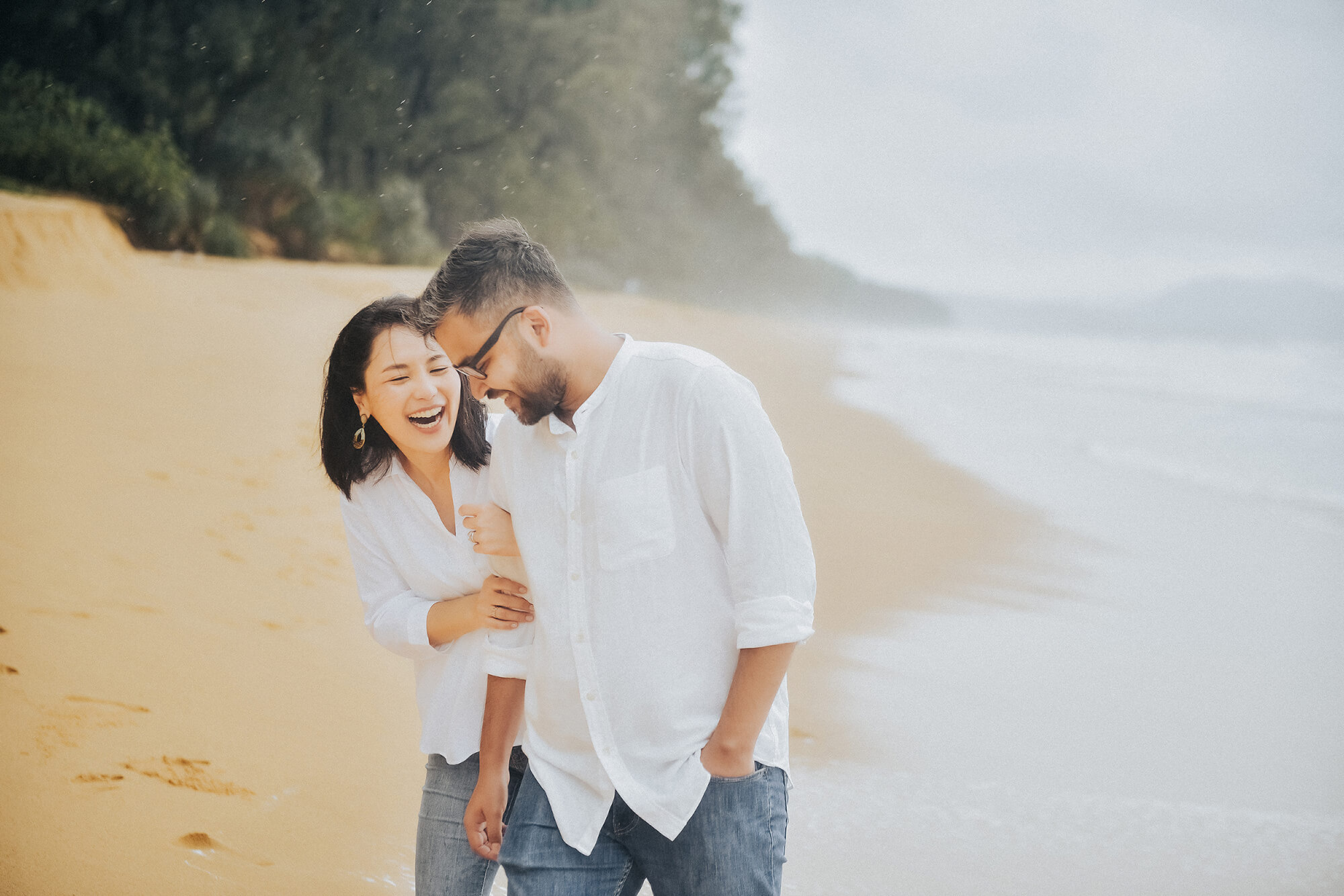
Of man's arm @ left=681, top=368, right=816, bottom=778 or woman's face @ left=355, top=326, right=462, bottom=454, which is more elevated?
woman's face @ left=355, top=326, right=462, bottom=454

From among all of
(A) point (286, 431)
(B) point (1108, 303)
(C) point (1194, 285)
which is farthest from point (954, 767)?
(B) point (1108, 303)

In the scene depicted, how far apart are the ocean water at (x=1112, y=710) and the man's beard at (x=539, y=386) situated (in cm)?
157

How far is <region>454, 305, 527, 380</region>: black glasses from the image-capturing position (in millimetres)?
1192

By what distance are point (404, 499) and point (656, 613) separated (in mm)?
586

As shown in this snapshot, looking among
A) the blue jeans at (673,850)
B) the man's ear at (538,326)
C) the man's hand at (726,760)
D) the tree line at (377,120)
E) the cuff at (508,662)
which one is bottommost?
the blue jeans at (673,850)

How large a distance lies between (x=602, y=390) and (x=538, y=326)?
0.38ft

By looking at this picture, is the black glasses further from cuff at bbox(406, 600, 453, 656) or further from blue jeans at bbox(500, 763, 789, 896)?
blue jeans at bbox(500, 763, 789, 896)

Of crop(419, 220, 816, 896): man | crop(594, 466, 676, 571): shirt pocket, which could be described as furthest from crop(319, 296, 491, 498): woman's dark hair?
crop(594, 466, 676, 571): shirt pocket

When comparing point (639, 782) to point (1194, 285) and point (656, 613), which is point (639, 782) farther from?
point (1194, 285)

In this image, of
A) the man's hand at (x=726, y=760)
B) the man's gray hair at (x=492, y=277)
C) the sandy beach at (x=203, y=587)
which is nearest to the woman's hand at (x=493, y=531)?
the man's gray hair at (x=492, y=277)

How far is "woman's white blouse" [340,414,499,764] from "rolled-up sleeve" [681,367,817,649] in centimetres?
53

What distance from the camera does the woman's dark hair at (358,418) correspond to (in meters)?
1.58

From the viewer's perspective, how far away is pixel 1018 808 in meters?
2.74

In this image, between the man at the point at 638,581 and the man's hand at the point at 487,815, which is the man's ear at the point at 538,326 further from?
the man's hand at the point at 487,815
